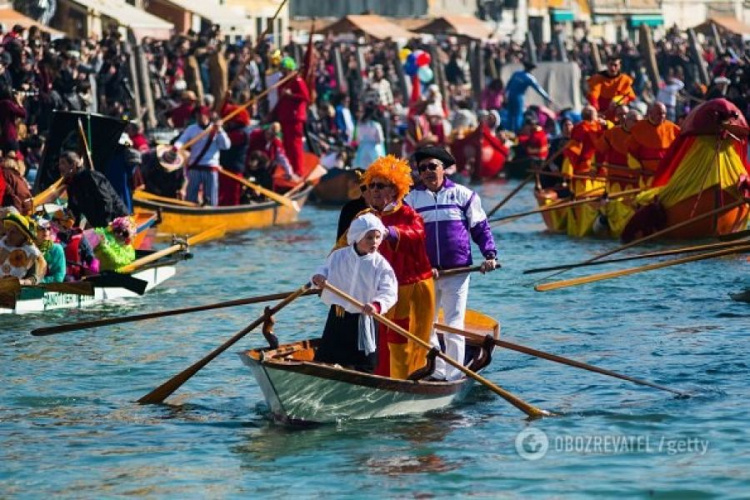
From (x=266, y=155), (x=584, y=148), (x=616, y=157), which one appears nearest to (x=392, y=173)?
(x=616, y=157)

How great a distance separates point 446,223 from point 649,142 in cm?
1130

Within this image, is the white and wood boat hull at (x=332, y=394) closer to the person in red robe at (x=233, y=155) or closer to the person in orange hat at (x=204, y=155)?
the person in orange hat at (x=204, y=155)

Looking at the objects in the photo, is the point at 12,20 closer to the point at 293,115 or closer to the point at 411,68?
the point at 293,115

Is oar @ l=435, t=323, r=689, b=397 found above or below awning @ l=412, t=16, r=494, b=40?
below

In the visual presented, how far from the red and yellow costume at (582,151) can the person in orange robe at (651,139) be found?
83 centimetres

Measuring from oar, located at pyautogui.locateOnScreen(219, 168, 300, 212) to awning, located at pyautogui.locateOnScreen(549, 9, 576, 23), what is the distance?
137ft

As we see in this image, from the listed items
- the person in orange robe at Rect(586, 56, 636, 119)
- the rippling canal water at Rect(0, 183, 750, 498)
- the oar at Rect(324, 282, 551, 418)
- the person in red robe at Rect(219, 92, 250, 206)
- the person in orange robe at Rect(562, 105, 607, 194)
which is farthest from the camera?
the person in orange robe at Rect(586, 56, 636, 119)

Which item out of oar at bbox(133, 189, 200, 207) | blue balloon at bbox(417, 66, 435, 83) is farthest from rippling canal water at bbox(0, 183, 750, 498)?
blue balloon at bbox(417, 66, 435, 83)

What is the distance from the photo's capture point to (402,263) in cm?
1272

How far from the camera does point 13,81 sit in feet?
94.2

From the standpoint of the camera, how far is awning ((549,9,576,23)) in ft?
228

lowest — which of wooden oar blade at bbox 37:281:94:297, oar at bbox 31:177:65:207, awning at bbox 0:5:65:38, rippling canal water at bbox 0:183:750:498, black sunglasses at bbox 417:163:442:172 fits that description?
rippling canal water at bbox 0:183:750:498

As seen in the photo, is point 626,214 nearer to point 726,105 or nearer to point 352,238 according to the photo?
point 726,105

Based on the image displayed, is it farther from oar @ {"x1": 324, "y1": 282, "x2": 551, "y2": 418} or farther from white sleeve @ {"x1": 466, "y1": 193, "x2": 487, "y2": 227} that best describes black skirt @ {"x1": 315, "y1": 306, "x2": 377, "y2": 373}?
white sleeve @ {"x1": 466, "y1": 193, "x2": 487, "y2": 227}
